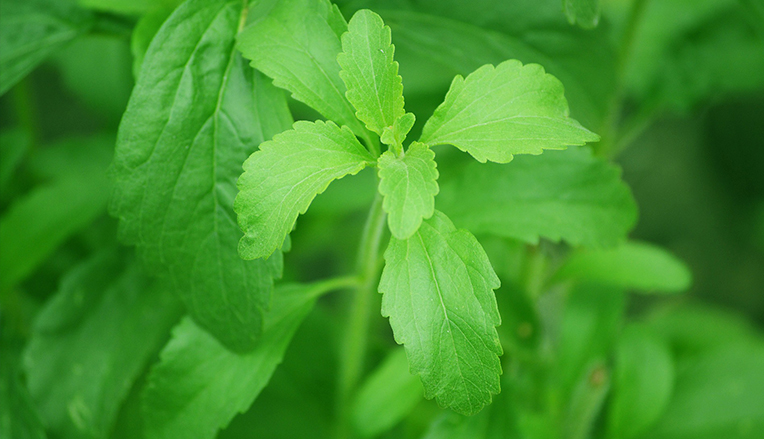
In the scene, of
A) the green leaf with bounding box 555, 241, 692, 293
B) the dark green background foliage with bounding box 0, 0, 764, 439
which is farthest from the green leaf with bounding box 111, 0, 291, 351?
the green leaf with bounding box 555, 241, 692, 293

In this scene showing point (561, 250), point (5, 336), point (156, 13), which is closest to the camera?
point (156, 13)

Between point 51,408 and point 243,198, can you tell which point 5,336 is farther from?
point 243,198

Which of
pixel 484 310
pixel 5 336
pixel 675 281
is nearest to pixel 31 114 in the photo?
pixel 5 336

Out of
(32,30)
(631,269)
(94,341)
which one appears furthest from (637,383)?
(32,30)

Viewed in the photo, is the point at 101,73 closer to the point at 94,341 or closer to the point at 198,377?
the point at 94,341

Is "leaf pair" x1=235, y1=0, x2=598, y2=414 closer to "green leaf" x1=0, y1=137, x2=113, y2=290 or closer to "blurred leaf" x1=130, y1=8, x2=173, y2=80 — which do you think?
"blurred leaf" x1=130, y1=8, x2=173, y2=80

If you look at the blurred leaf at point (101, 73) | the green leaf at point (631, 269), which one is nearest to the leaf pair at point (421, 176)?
the green leaf at point (631, 269)
